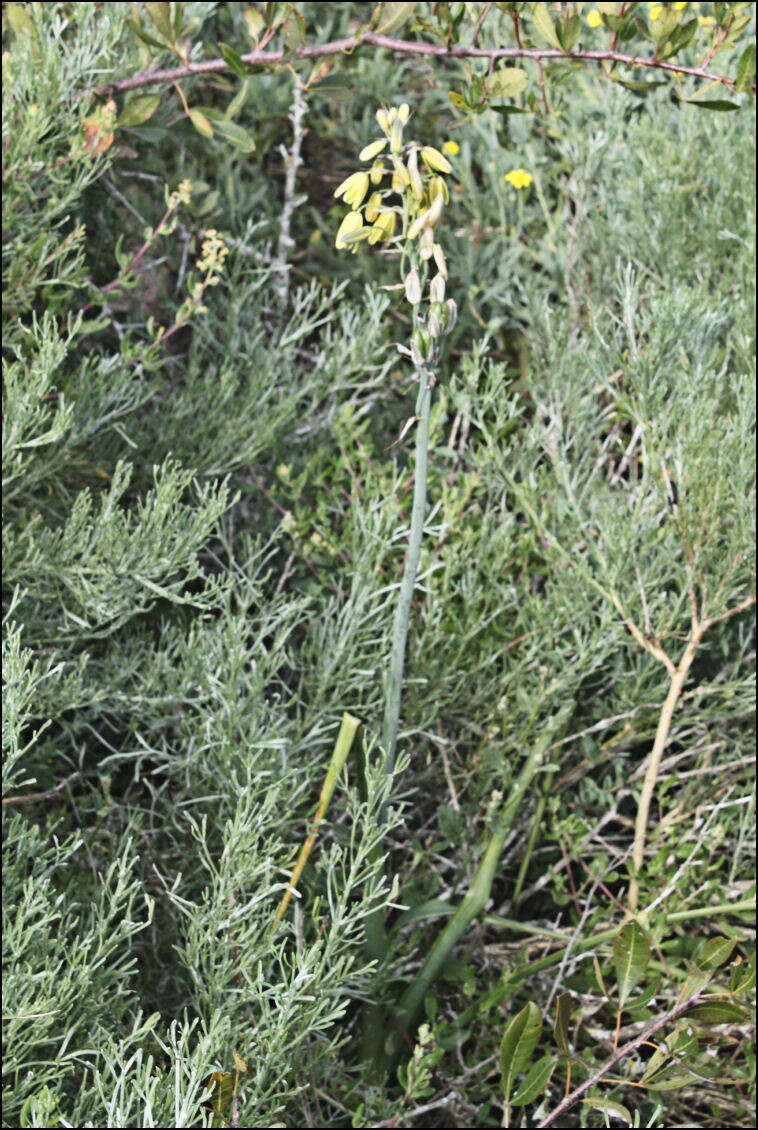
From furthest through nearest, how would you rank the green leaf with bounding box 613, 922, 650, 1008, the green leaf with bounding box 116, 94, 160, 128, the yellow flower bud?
1. the green leaf with bounding box 116, 94, 160, 128
2. the green leaf with bounding box 613, 922, 650, 1008
3. the yellow flower bud

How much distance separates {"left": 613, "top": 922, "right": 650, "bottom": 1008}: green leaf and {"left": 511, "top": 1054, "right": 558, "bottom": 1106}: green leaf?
0.37 feet

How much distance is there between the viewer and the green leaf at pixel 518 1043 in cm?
125

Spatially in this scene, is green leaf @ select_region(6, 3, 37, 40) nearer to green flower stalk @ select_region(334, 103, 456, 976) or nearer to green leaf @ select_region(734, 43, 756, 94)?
green flower stalk @ select_region(334, 103, 456, 976)

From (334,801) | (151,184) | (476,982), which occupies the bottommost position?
(476,982)

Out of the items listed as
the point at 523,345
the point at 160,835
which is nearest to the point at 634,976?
the point at 160,835

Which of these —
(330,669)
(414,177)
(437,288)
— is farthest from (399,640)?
(414,177)

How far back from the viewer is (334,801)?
5.74 feet

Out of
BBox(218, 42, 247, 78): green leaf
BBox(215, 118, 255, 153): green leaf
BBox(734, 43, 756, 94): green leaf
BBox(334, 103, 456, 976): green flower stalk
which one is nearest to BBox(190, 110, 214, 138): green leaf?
BBox(215, 118, 255, 153): green leaf

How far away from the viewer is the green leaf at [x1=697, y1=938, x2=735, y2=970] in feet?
4.09

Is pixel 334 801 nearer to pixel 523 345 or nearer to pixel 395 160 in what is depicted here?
pixel 395 160

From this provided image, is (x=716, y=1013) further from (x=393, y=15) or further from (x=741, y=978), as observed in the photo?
(x=393, y=15)

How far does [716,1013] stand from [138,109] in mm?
1649

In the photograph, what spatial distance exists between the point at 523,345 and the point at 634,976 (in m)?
1.49

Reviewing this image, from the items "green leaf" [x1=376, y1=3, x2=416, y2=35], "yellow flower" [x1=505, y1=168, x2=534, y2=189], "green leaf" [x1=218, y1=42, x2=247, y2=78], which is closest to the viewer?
"green leaf" [x1=218, y1=42, x2=247, y2=78]
